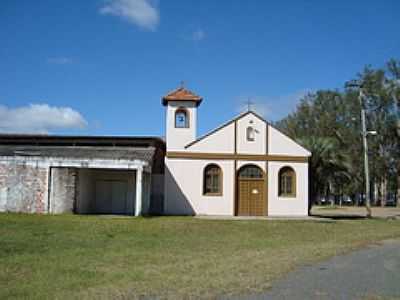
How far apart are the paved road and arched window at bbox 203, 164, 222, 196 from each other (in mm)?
15369

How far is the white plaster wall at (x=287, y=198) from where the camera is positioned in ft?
91.0

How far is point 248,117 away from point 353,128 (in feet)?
87.6

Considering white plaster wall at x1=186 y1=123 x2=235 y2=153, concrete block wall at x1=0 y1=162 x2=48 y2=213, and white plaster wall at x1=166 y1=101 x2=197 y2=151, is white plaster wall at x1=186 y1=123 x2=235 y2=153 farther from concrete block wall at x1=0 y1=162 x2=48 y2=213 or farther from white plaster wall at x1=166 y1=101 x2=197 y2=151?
concrete block wall at x1=0 y1=162 x2=48 y2=213

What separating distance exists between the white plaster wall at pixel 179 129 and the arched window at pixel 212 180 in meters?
1.96

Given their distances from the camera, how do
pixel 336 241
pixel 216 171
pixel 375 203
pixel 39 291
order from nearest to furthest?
pixel 39 291, pixel 336 241, pixel 216 171, pixel 375 203

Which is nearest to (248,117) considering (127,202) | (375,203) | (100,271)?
(127,202)

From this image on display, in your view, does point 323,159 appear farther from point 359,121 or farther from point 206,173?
point 359,121

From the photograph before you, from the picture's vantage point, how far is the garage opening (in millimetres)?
27938

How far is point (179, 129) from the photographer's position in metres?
28.5

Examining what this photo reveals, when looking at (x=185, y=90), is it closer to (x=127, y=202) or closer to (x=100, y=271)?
(x=127, y=202)

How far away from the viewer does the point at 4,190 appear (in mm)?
23906

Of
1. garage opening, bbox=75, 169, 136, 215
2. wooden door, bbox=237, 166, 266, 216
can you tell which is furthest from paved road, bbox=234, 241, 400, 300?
garage opening, bbox=75, 169, 136, 215

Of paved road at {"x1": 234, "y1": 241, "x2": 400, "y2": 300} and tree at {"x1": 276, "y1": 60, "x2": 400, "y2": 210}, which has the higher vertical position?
tree at {"x1": 276, "y1": 60, "x2": 400, "y2": 210}

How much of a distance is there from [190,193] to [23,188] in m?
8.67
